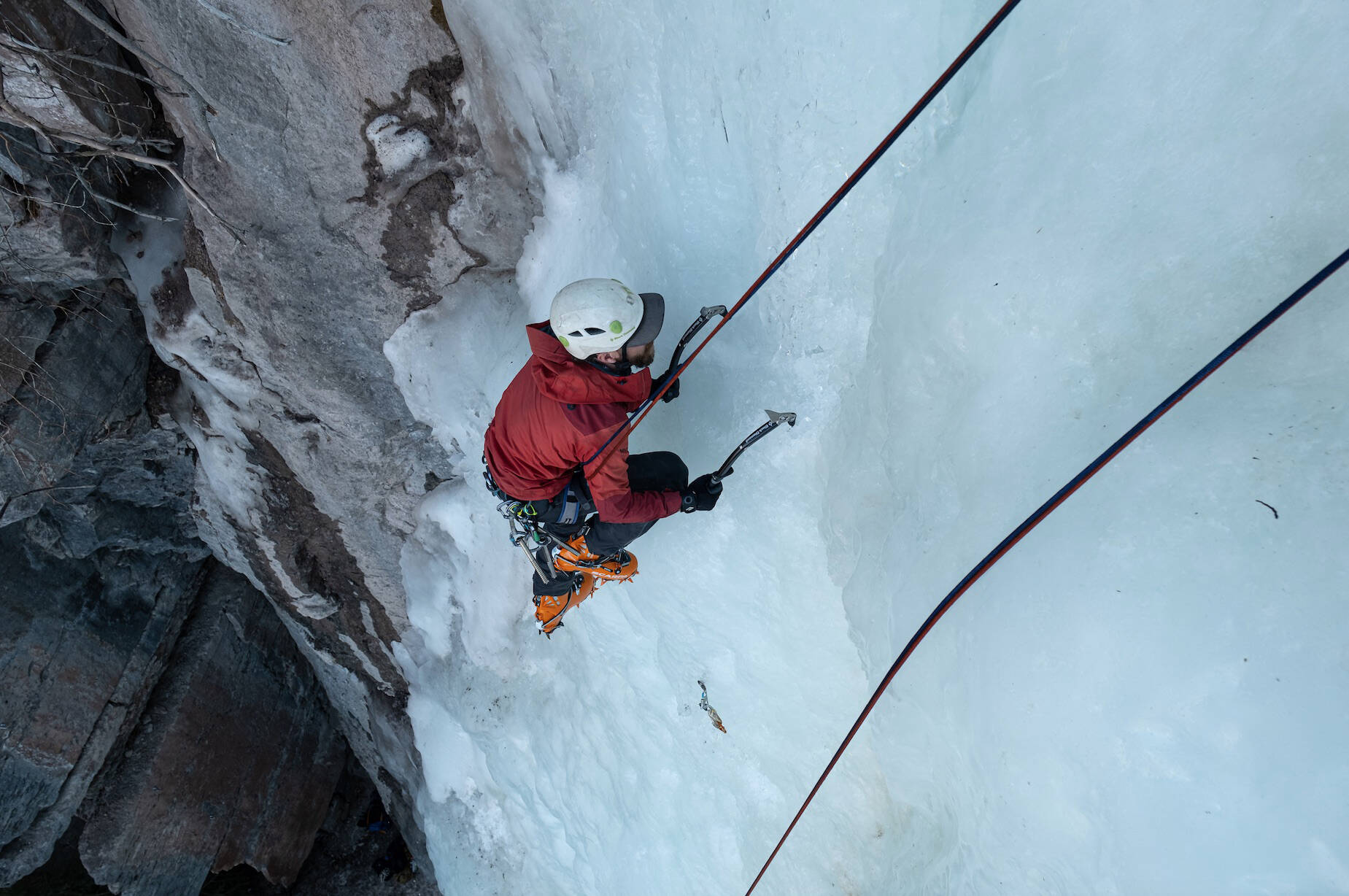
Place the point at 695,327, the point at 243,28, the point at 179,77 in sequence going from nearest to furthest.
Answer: the point at 695,327
the point at 243,28
the point at 179,77

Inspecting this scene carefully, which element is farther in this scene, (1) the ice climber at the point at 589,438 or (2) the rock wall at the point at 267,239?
(2) the rock wall at the point at 267,239

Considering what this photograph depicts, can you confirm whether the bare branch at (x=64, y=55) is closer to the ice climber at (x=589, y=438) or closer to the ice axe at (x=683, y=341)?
the ice climber at (x=589, y=438)

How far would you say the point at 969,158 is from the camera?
1.63m

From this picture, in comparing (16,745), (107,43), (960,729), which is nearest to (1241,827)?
(960,729)

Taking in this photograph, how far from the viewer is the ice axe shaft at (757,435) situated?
207 cm

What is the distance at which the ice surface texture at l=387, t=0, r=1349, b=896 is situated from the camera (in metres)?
1.28

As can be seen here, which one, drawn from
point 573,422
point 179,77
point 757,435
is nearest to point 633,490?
point 573,422

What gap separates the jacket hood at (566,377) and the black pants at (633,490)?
0.31 metres

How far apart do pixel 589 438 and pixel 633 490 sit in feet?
0.98

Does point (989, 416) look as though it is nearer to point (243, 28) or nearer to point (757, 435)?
point (757, 435)

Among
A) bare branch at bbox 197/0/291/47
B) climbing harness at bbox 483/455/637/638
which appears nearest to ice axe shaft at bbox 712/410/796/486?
climbing harness at bbox 483/455/637/638

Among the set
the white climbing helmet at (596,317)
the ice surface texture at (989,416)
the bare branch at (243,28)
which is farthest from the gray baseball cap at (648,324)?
the bare branch at (243,28)

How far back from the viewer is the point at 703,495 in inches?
88.1

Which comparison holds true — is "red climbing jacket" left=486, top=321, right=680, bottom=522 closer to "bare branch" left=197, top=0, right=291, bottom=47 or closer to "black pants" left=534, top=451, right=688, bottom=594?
"black pants" left=534, top=451, right=688, bottom=594
